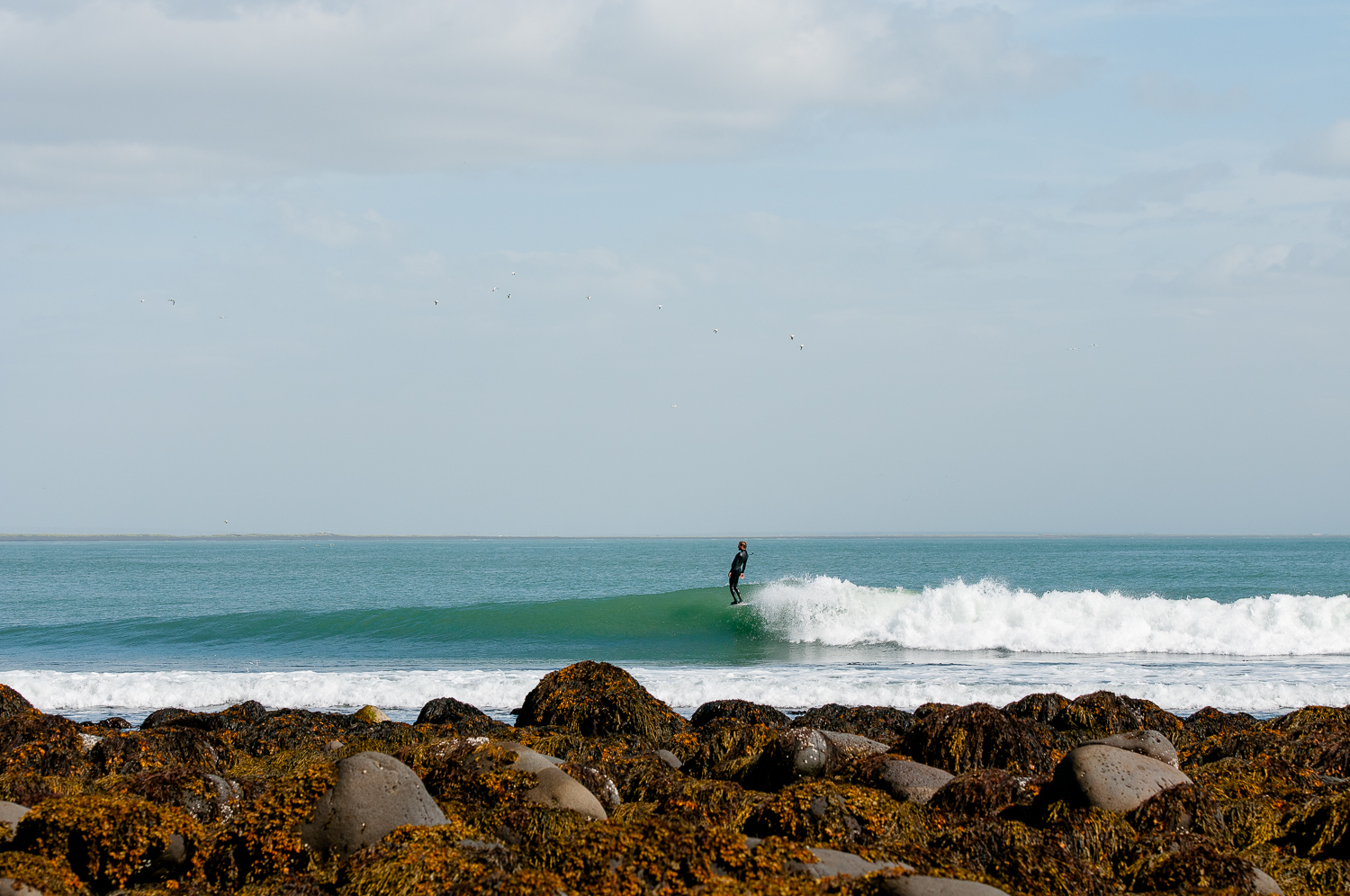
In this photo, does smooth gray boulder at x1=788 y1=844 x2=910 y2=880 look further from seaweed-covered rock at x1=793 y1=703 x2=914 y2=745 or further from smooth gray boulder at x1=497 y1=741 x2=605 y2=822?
seaweed-covered rock at x1=793 y1=703 x2=914 y2=745

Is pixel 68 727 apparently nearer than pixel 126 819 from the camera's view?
No

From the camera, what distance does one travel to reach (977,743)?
8.64 metres

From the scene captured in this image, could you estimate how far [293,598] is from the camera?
42.9 metres

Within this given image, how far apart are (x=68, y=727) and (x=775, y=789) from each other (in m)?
6.83

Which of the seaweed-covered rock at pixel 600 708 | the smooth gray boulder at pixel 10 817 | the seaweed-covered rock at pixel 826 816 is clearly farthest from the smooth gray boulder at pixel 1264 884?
the smooth gray boulder at pixel 10 817

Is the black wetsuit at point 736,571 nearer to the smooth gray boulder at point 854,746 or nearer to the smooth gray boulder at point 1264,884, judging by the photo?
the smooth gray boulder at point 854,746

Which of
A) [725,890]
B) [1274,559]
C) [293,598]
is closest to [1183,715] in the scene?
[725,890]

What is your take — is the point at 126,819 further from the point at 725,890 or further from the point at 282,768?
the point at 282,768

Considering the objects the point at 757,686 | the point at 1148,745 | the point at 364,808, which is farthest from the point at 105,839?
the point at 757,686

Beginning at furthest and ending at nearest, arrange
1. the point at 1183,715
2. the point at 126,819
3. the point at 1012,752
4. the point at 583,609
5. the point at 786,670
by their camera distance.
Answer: the point at 583,609, the point at 786,670, the point at 1183,715, the point at 1012,752, the point at 126,819

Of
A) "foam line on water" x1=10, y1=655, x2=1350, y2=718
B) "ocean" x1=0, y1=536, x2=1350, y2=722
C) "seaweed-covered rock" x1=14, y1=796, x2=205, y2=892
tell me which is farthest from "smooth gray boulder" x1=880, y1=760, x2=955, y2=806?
"foam line on water" x1=10, y1=655, x2=1350, y2=718

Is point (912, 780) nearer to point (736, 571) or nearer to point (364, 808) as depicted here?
point (364, 808)

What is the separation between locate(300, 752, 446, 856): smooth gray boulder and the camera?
17.7 ft

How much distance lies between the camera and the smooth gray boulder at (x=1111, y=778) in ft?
20.1
